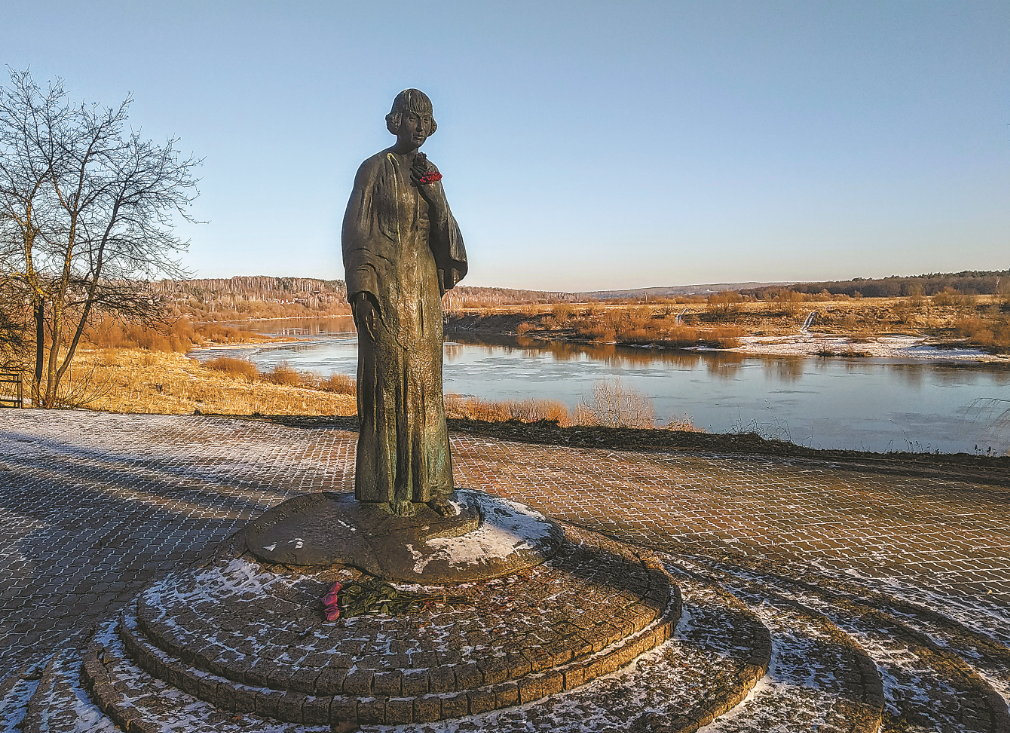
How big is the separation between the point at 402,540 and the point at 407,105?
2738mm

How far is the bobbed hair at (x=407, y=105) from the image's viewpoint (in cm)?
418

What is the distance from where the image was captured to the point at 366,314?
4.20m

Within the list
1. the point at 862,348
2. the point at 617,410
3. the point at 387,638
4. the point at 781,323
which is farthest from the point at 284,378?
the point at 781,323

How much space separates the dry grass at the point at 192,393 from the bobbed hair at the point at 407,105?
495 inches

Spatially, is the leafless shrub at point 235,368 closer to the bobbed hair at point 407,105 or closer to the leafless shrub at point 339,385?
the leafless shrub at point 339,385

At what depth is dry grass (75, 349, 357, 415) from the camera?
16906 mm

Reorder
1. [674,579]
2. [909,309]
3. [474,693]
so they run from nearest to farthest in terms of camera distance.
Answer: [474,693] → [674,579] → [909,309]

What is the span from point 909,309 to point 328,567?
59.2 m

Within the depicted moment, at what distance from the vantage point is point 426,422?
441cm

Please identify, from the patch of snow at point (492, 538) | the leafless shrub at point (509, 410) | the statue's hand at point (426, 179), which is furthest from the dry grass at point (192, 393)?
the statue's hand at point (426, 179)

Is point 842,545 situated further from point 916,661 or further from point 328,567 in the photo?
point 328,567

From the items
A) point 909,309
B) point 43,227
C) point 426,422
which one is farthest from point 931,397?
point 909,309

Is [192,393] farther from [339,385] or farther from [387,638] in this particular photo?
[387,638]

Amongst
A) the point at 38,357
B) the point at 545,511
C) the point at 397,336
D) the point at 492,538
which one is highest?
the point at 397,336
